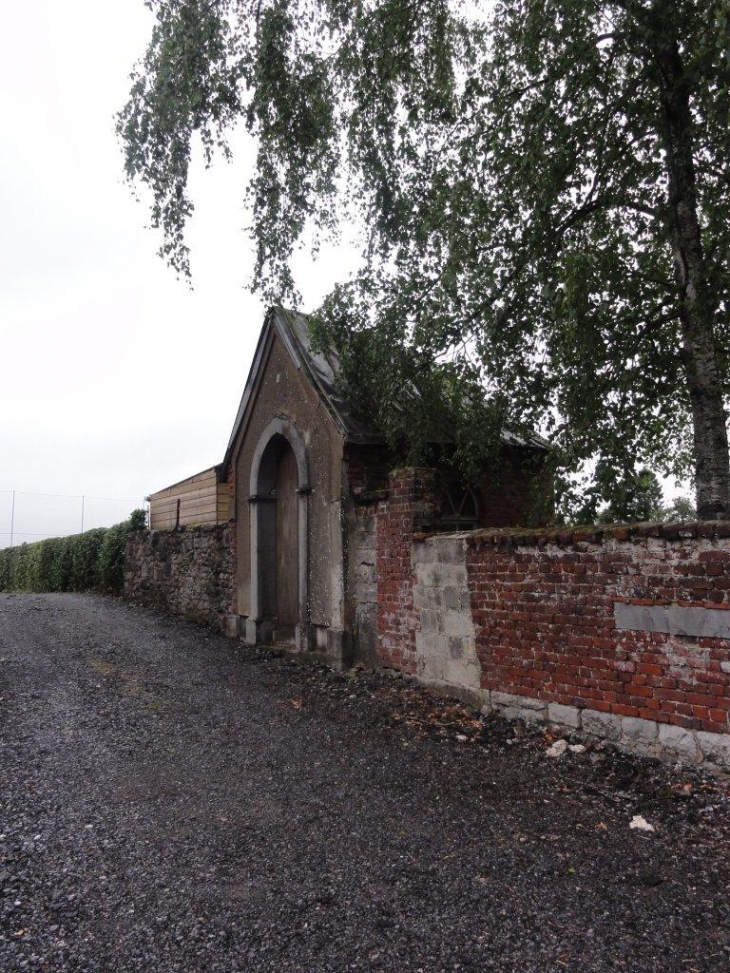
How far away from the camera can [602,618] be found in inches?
219

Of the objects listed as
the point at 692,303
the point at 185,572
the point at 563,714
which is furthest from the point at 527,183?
the point at 185,572

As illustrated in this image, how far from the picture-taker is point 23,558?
2872 centimetres

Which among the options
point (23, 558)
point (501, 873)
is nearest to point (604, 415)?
point (501, 873)

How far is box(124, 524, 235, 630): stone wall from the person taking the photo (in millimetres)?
13516

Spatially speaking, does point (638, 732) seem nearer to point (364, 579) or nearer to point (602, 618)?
point (602, 618)

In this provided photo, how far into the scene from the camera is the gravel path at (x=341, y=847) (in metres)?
2.92

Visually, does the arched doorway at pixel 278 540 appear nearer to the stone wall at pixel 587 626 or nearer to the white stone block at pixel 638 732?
the stone wall at pixel 587 626

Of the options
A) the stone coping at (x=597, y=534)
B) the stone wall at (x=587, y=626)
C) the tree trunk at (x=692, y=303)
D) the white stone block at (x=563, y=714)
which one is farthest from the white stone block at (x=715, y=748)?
the tree trunk at (x=692, y=303)

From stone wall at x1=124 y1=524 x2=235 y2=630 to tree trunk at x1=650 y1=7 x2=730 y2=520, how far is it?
8.68 metres

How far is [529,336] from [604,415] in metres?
1.43

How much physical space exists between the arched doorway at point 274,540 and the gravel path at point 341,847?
4593 millimetres

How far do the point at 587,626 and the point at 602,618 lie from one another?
171 mm

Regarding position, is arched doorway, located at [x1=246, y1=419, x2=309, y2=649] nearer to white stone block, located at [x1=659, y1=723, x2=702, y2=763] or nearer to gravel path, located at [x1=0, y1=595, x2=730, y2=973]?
A: gravel path, located at [x1=0, y1=595, x2=730, y2=973]

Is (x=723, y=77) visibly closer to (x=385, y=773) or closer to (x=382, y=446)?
(x=382, y=446)
